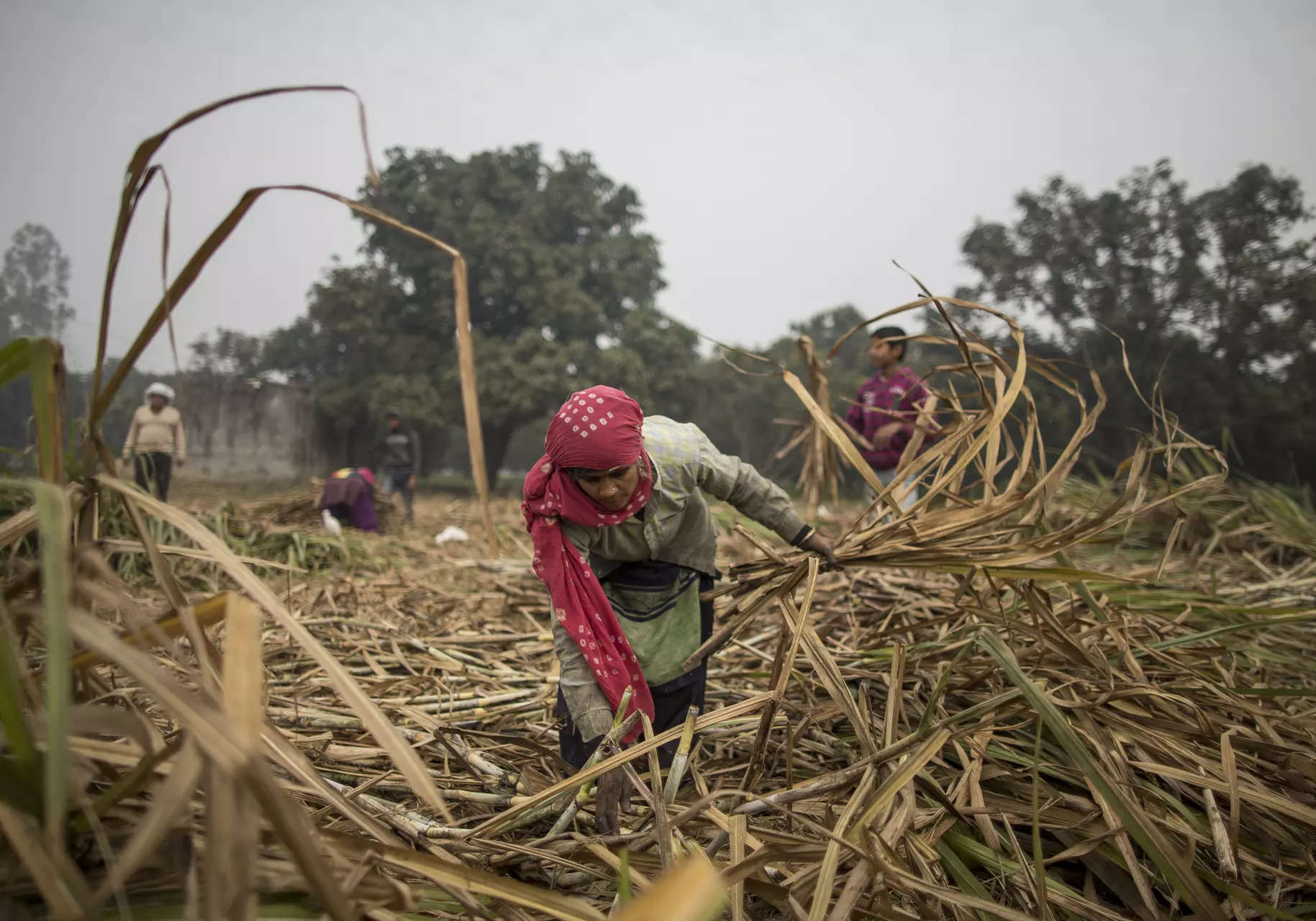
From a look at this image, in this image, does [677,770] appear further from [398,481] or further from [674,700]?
[398,481]

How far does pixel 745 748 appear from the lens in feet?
6.05

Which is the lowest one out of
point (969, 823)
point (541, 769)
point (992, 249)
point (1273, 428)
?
point (541, 769)

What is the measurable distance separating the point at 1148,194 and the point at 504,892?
53.0ft

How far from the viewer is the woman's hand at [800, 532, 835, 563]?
1.80 meters

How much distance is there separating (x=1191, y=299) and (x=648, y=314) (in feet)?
35.7

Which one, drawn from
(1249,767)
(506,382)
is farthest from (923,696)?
(506,382)

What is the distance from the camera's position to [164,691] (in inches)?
22.4

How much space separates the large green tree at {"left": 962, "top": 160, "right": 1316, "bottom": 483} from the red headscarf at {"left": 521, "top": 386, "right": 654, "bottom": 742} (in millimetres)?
10394

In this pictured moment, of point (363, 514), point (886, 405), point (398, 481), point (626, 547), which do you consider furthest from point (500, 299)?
point (626, 547)

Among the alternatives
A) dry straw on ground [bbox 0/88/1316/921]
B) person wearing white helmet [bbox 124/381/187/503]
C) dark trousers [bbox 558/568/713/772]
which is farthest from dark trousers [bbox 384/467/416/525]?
dark trousers [bbox 558/568/713/772]

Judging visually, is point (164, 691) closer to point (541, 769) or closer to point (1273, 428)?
point (541, 769)

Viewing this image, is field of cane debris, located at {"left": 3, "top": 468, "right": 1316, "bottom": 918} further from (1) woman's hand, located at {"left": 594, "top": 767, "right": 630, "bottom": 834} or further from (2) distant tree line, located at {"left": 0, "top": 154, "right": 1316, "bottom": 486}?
(2) distant tree line, located at {"left": 0, "top": 154, "right": 1316, "bottom": 486}

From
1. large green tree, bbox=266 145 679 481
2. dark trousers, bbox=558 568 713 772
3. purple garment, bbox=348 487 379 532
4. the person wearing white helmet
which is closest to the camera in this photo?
dark trousers, bbox=558 568 713 772

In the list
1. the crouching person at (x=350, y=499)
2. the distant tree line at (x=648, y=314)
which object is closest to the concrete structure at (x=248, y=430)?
the distant tree line at (x=648, y=314)
